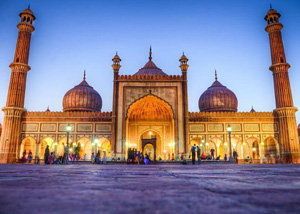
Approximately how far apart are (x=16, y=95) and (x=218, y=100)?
18.0 m

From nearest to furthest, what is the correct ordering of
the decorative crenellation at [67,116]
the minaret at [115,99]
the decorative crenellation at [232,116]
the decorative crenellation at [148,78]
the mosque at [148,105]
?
the minaret at [115,99], the mosque at [148,105], the decorative crenellation at [148,78], the decorative crenellation at [67,116], the decorative crenellation at [232,116]

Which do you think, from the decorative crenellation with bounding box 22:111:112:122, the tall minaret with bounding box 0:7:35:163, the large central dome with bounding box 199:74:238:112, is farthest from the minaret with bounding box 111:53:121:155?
the large central dome with bounding box 199:74:238:112

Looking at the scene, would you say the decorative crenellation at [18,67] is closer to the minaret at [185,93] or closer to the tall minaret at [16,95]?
the tall minaret at [16,95]

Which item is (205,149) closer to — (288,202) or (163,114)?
(163,114)

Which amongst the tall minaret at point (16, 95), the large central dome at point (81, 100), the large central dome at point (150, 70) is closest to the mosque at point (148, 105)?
the tall minaret at point (16, 95)

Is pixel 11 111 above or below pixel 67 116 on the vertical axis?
above

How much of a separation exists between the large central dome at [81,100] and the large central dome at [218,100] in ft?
35.9

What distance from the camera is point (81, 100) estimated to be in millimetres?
25078

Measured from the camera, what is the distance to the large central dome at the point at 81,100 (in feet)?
82.1

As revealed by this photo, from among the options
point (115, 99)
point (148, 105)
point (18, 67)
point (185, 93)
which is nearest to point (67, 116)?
point (115, 99)

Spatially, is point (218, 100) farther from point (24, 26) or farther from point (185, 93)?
point (24, 26)

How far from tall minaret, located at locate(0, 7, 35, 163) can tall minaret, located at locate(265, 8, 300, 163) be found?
19816mm

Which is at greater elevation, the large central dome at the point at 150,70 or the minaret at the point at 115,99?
the large central dome at the point at 150,70

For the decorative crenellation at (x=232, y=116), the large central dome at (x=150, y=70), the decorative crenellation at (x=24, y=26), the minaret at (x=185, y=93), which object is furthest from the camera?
the large central dome at (x=150, y=70)
